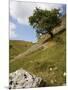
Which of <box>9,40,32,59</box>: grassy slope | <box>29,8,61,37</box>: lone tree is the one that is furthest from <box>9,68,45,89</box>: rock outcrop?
<box>29,8,61,37</box>: lone tree

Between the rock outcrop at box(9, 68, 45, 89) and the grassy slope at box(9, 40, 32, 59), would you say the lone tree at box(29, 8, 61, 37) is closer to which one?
the grassy slope at box(9, 40, 32, 59)

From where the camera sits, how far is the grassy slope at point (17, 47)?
1.85 meters

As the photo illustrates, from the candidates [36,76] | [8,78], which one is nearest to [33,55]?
[36,76]

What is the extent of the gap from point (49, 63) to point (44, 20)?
42 centimetres

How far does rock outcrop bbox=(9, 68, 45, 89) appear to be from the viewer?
185 cm

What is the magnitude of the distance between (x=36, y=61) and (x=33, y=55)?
65 millimetres

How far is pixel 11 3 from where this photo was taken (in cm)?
184

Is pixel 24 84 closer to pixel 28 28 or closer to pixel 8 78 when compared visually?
pixel 8 78

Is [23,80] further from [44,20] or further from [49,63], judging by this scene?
[44,20]

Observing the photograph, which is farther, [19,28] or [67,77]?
[67,77]

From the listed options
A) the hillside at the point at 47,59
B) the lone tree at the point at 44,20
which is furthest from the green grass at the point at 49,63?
the lone tree at the point at 44,20

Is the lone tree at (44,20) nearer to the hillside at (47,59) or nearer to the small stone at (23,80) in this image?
the hillside at (47,59)

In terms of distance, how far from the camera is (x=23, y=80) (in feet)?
6.15

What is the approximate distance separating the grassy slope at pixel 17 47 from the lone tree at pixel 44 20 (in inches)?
7.1
